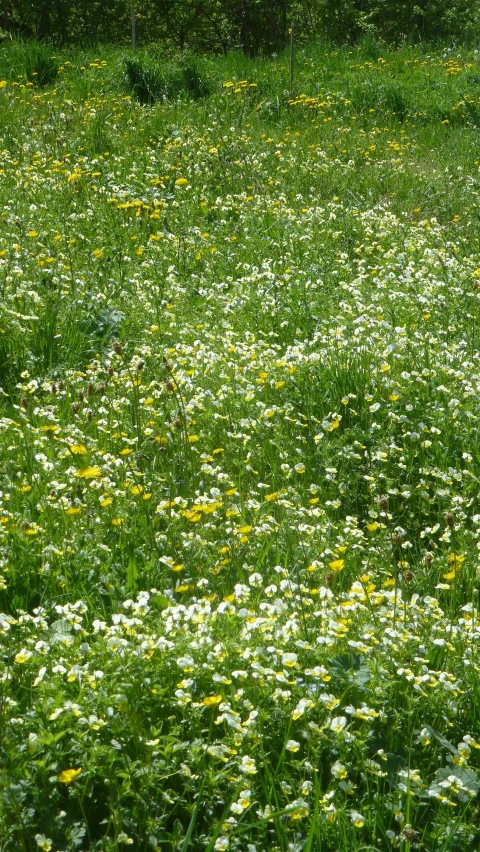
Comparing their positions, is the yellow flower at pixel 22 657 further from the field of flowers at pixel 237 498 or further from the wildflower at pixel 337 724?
the wildflower at pixel 337 724

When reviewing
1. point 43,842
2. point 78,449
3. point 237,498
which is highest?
point 43,842

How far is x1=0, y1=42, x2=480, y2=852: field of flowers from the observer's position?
6.91ft

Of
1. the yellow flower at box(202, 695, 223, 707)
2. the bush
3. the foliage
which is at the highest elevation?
the yellow flower at box(202, 695, 223, 707)

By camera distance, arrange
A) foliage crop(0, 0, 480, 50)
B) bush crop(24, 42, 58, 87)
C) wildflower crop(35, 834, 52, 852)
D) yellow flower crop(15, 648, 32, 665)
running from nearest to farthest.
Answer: wildflower crop(35, 834, 52, 852) < yellow flower crop(15, 648, 32, 665) < bush crop(24, 42, 58, 87) < foliage crop(0, 0, 480, 50)

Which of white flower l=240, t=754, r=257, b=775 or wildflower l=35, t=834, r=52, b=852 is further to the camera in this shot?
white flower l=240, t=754, r=257, b=775

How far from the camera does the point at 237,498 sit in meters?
3.64

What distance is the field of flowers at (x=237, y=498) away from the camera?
2.11m

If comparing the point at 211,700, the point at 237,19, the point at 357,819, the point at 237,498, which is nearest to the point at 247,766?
the point at 211,700

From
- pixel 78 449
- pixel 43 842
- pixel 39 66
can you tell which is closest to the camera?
pixel 43 842

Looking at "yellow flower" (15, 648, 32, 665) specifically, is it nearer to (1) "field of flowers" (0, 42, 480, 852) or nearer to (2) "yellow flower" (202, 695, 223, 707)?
(1) "field of flowers" (0, 42, 480, 852)

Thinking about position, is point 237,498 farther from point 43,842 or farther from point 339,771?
point 43,842

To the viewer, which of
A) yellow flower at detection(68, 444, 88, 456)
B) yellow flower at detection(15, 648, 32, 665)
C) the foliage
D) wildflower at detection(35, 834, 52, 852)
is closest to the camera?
wildflower at detection(35, 834, 52, 852)

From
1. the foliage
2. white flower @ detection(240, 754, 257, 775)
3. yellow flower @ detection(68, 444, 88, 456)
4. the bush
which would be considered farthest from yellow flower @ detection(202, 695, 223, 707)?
the foliage

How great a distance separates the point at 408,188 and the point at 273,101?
3.19m
